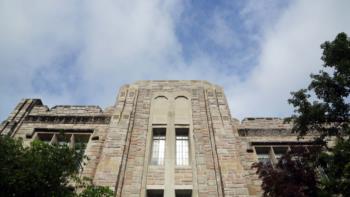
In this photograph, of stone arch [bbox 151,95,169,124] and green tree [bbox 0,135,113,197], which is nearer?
green tree [bbox 0,135,113,197]

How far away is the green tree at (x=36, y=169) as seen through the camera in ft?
26.9

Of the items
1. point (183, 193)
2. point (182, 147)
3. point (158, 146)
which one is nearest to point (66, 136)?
point (158, 146)

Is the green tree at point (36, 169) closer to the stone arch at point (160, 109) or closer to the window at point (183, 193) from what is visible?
the window at point (183, 193)

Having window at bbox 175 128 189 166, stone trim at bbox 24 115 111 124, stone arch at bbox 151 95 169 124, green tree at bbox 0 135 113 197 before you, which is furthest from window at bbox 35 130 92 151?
green tree at bbox 0 135 113 197

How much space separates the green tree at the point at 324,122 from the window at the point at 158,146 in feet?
16.1

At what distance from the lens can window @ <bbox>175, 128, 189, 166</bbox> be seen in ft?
47.6

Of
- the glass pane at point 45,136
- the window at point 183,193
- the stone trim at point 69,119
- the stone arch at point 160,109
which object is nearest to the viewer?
the window at point 183,193

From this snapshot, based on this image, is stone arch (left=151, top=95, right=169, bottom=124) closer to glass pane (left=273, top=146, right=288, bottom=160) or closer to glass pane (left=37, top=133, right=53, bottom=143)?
glass pane (left=37, top=133, right=53, bottom=143)

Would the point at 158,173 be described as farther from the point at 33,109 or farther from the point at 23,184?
the point at 33,109

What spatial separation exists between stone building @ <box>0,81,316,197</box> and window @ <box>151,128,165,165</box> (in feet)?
0.15

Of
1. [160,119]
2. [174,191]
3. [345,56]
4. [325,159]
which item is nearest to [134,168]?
[174,191]

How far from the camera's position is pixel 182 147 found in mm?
15391

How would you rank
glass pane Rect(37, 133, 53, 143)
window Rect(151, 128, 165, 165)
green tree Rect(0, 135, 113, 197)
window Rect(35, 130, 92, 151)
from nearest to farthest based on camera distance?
green tree Rect(0, 135, 113, 197), window Rect(151, 128, 165, 165), window Rect(35, 130, 92, 151), glass pane Rect(37, 133, 53, 143)

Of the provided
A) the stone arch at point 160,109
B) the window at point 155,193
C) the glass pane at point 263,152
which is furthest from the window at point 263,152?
the window at point 155,193
